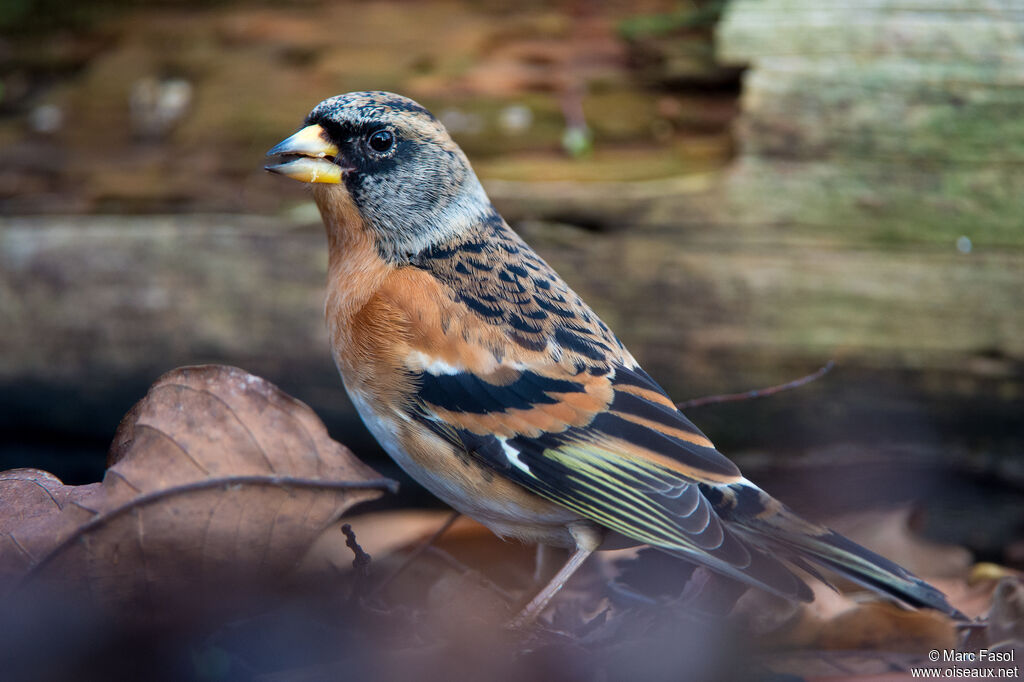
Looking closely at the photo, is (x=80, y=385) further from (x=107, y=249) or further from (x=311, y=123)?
(x=311, y=123)

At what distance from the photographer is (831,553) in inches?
97.8

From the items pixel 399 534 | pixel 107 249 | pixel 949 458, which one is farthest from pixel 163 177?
pixel 949 458

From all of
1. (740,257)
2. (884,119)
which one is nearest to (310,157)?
(740,257)

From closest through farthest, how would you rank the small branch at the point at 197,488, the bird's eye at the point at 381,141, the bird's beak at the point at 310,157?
the small branch at the point at 197,488 < the bird's beak at the point at 310,157 < the bird's eye at the point at 381,141

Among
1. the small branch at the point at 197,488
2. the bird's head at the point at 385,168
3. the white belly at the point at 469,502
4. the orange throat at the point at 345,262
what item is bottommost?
the white belly at the point at 469,502

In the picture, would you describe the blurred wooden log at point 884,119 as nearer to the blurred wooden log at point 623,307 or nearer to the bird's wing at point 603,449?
the blurred wooden log at point 623,307

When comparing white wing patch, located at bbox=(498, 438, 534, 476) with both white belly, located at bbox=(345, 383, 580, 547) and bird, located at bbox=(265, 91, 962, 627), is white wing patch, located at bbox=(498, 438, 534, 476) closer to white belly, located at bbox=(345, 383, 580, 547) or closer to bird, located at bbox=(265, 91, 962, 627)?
bird, located at bbox=(265, 91, 962, 627)

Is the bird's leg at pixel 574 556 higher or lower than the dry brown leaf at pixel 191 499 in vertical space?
lower

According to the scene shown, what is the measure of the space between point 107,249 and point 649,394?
8.38 ft

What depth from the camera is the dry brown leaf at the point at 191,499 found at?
7.02 feet

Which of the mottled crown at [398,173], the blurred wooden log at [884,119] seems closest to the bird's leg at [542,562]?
A: the mottled crown at [398,173]

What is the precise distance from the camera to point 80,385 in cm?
416

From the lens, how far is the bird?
101 inches

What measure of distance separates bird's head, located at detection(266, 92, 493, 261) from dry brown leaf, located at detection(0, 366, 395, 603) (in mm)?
962
